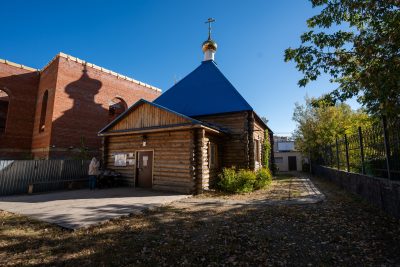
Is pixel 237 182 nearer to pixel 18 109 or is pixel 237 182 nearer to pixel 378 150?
pixel 378 150

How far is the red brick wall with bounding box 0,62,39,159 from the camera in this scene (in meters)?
18.7

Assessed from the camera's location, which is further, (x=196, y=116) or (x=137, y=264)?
(x=196, y=116)

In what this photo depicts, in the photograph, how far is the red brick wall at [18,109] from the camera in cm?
1870

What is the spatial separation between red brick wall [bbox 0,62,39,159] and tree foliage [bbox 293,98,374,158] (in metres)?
27.6

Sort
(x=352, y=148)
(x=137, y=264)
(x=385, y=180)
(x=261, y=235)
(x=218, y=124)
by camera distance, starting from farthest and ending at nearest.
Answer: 1. (x=218, y=124)
2. (x=352, y=148)
3. (x=385, y=180)
4. (x=261, y=235)
5. (x=137, y=264)

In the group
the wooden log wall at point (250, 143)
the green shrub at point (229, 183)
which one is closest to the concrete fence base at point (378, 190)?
the wooden log wall at point (250, 143)

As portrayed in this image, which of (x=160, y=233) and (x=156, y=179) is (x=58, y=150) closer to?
(x=156, y=179)

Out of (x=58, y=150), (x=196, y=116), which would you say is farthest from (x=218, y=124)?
(x=58, y=150)

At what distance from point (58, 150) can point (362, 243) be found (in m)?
19.8

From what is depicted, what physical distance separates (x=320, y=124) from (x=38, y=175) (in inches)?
1071

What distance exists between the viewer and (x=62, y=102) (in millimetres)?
18688

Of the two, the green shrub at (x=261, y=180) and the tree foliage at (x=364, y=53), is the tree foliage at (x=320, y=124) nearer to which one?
the green shrub at (x=261, y=180)

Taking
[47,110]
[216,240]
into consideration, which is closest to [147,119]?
[216,240]

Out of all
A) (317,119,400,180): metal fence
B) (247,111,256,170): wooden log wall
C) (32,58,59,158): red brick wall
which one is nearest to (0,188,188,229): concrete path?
(247,111,256,170): wooden log wall
